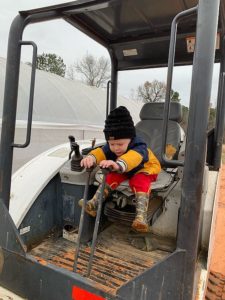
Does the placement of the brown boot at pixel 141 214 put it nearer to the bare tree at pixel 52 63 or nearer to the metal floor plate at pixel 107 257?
the metal floor plate at pixel 107 257

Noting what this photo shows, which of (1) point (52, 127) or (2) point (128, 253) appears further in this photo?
(1) point (52, 127)

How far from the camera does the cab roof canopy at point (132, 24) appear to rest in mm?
1827

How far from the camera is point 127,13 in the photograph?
2268 mm

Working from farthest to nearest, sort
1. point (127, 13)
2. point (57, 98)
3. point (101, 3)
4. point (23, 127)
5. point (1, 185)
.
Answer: point (57, 98) → point (23, 127) → point (127, 13) → point (1, 185) → point (101, 3)

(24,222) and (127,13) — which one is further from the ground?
(127,13)

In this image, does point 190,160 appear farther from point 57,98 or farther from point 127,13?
point 57,98

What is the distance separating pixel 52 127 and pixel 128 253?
18.1 feet

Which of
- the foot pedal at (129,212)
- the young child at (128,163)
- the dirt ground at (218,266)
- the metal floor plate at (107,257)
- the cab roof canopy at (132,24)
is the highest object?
the cab roof canopy at (132,24)

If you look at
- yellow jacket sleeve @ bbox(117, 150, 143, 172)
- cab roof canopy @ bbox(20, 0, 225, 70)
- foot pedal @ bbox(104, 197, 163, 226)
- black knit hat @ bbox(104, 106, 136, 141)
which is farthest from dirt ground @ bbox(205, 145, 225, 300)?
cab roof canopy @ bbox(20, 0, 225, 70)

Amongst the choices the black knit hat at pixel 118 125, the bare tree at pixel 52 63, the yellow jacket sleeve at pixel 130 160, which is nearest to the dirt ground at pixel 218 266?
the yellow jacket sleeve at pixel 130 160

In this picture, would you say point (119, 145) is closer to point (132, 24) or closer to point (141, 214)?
point (141, 214)

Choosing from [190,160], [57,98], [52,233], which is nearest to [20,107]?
[57,98]

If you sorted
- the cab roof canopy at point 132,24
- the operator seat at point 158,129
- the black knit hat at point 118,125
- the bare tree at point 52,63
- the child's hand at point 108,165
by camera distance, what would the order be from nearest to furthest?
1. the child's hand at point 108,165
2. the cab roof canopy at point 132,24
3. the black knit hat at point 118,125
4. the operator seat at point 158,129
5. the bare tree at point 52,63

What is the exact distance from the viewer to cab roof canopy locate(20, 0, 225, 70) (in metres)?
1.83
